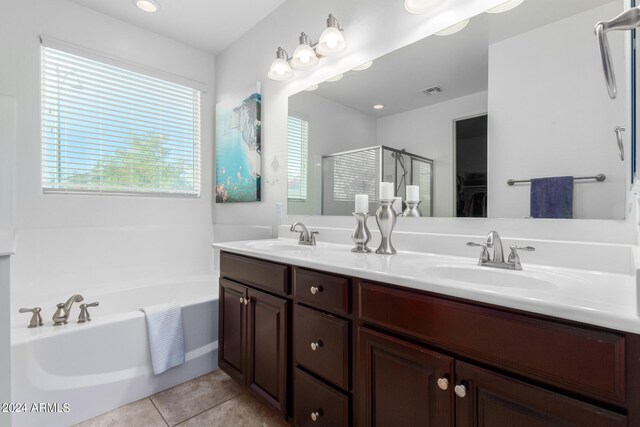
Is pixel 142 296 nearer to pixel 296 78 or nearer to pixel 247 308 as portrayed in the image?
pixel 247 308

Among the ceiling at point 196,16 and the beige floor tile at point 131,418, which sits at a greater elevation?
the ceiling at point 196,16

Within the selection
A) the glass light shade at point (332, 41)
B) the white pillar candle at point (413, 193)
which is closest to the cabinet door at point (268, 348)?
the white pillar candle at point (413, 193)

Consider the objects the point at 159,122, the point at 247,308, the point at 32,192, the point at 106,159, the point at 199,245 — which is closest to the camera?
the point at 247,308

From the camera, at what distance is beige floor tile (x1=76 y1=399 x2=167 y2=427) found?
148 centimetres

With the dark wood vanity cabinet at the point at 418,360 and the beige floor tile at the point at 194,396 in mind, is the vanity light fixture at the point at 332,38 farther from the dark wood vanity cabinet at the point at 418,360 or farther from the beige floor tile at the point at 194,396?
the beige floor tile at the point at 194,396

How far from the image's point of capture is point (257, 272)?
4.86 feet

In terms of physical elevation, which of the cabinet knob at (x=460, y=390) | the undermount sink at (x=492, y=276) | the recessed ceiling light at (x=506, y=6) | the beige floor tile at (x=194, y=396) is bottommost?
the beige floor tile at (x=194, y=396)

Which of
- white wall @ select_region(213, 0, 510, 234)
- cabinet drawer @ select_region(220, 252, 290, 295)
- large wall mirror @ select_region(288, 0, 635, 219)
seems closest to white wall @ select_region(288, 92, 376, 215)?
large wall mirror @ select_region(288, 0, 635, 219)

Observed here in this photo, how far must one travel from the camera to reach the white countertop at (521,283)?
590mm

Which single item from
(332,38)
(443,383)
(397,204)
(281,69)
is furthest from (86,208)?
(443,383)

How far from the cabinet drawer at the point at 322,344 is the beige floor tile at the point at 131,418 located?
2.94 feet

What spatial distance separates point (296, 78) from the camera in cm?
210

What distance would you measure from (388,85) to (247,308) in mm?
1399

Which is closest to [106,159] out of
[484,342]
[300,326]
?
[300,326]
